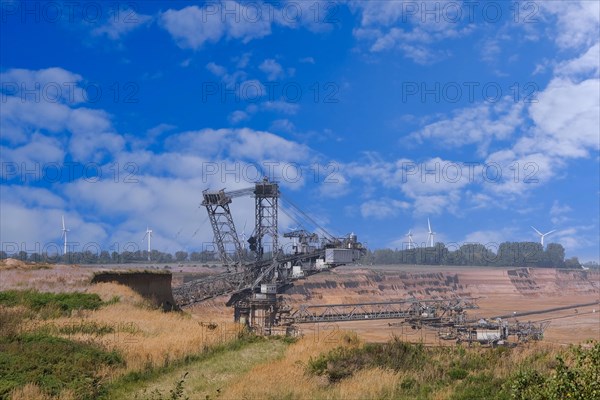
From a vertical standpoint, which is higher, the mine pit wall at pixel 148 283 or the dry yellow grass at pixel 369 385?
the mine pit wall at pixel 148 283

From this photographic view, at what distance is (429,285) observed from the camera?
469 ft

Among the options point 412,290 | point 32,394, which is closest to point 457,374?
point 32,394

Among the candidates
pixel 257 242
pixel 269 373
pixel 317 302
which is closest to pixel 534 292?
pixel 317 302

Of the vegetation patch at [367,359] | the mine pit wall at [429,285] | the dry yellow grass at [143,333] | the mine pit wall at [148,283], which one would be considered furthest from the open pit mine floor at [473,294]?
the vegetation patch at [367,359]

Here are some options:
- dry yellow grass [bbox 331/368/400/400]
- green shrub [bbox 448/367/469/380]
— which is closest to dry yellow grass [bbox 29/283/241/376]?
dry yellow grass [bbox 331/368/400/400]

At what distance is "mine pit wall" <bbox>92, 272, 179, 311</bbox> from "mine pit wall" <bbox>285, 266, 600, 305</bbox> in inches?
2071

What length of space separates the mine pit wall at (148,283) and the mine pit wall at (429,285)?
52610 millimetres

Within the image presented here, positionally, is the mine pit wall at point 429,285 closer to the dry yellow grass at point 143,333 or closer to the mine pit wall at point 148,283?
the mine pit wall at point 148,283

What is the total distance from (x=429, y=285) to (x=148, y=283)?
112195 millimetres

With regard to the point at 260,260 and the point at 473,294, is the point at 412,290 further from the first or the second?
the point at 260,260

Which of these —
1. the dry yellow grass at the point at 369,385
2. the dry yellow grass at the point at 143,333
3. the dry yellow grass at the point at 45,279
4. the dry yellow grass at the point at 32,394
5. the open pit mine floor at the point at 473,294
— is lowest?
the open pit mine floor at the point at 473,294

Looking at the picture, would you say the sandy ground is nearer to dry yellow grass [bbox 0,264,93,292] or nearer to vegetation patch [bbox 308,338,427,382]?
dry yellow grass [bbox 0,264,93,292]

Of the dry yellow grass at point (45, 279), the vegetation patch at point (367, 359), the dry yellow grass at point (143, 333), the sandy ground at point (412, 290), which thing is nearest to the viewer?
the vegetation patch at point (367, 359)

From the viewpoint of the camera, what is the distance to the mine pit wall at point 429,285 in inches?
4526
